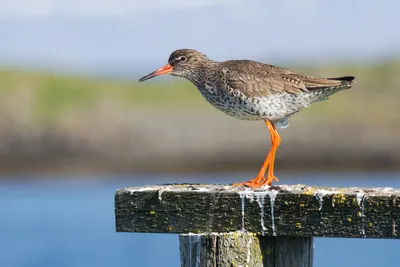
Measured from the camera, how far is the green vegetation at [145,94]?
1939 inches

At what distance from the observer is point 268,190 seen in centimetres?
549

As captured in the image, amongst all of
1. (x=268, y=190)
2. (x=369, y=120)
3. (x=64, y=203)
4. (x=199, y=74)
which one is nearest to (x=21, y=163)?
(x=64, y=203)

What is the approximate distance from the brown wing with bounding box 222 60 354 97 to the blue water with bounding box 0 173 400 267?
5.73 meters

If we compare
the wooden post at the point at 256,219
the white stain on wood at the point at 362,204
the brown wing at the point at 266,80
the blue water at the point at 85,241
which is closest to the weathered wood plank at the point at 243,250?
the wooden post at the point at 256,219

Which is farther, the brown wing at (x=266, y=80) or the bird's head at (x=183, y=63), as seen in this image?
the bird's head at (x=183, y=63)

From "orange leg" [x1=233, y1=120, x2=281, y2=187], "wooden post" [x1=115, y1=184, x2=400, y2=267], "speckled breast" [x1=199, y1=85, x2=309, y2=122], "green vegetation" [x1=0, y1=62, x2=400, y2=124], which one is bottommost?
"wooden post" [x1=115, y1=184, x2=400, y2=267]

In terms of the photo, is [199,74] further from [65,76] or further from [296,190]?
[65,76]

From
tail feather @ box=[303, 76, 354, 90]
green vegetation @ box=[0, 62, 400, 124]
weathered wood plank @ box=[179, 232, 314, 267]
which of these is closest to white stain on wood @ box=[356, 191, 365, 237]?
weathered wood plank @ box=[179, 232, 314, 267]

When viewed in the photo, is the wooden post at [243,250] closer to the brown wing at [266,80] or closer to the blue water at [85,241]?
the brown wing at [266,80]

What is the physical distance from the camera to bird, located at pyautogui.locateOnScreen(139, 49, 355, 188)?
8.39 metres

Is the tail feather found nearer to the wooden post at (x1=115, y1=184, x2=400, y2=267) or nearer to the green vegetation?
the wooden post at (x1=115, y1=184, x2=400, y2=267)

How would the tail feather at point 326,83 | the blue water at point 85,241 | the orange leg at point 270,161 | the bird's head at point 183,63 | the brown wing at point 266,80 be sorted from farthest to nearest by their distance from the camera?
the blue water at point 85,241 → the bird's head at point 183,63 → the tail feather at point 326,83 → the brown wing at point 266,80 → the orange leg at point 270,161

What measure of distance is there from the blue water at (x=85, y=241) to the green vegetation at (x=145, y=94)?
13.9m

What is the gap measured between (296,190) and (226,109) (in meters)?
3.10
